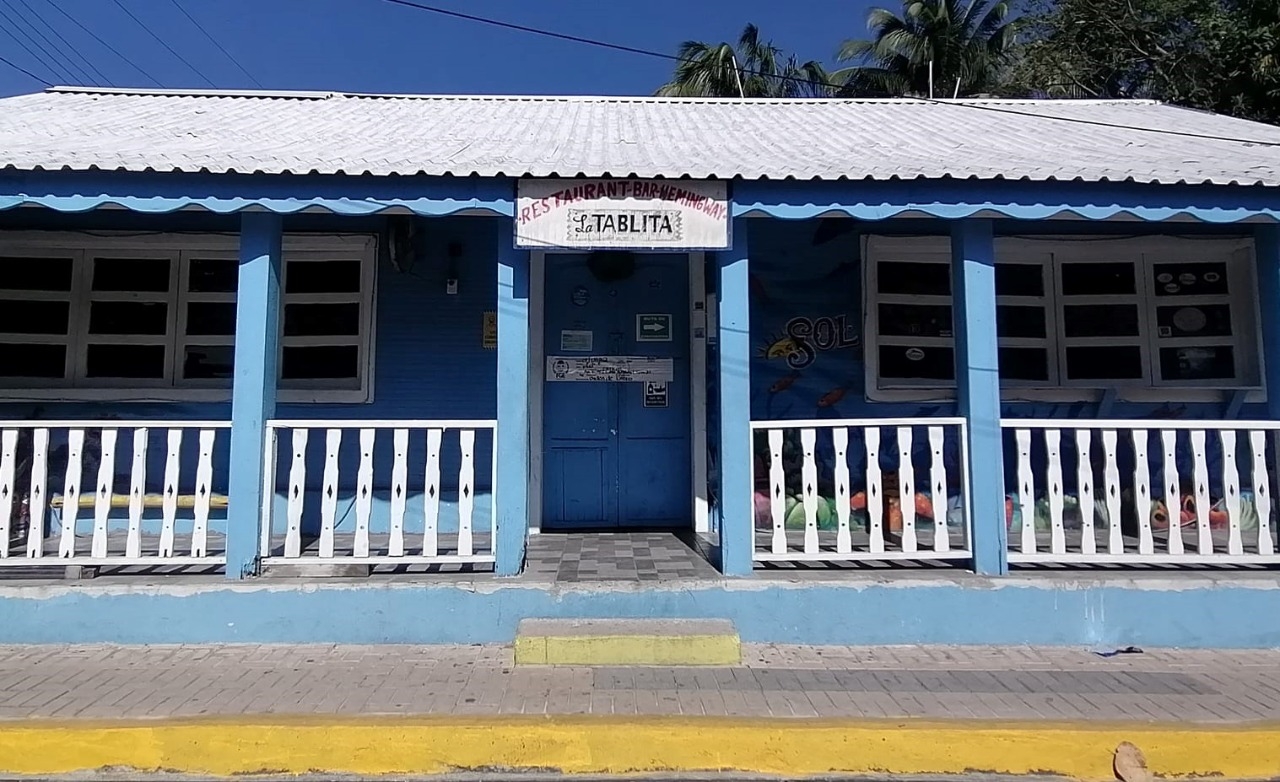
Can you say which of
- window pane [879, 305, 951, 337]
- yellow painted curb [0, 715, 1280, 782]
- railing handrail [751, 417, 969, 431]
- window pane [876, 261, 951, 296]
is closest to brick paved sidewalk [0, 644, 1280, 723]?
yellow painted curb [0, 715, 1280, 782]

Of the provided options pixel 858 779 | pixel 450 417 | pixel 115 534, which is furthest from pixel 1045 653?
pixel 115 534

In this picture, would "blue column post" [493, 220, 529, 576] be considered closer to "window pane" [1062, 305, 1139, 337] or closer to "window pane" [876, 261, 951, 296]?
"window pane" [876, 261, 951, 296]

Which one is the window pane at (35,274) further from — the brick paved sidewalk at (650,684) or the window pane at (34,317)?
the brick paved sidewalk at (650,684)

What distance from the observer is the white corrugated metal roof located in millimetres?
4801

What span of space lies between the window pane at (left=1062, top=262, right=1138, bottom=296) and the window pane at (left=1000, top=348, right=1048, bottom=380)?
22.5 inches

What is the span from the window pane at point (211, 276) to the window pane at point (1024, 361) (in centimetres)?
638

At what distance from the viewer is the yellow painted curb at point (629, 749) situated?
3.31 meters

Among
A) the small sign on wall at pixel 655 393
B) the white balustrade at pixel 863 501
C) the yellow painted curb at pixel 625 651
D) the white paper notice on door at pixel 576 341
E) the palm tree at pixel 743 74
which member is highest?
the palm tree at pixel 743 74

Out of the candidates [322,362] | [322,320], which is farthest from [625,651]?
[322,320]

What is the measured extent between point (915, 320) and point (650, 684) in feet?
13.4

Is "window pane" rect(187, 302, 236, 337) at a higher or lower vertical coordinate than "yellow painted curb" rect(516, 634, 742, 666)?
higher

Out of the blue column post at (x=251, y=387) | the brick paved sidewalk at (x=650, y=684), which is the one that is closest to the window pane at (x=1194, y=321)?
the brick paved sidewalk at (x=650, y=684)

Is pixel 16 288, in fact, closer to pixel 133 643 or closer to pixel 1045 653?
pixel 133 643

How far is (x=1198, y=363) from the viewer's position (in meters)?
6.76
